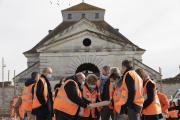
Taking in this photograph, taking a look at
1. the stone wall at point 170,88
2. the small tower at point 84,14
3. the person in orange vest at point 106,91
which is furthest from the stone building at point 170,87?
the person in orange vest at point 106,91

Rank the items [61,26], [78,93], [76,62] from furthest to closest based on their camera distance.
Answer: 1. [61,26]
2. [76,62]
3. [78,93]

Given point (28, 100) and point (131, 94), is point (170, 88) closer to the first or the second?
point (28, 100)

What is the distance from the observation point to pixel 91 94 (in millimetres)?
15188

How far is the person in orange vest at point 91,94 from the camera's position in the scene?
1485 cm

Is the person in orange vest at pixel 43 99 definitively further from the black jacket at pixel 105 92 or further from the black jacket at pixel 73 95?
the black jacket at pixel 105 92

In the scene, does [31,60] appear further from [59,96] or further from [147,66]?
[59,96]

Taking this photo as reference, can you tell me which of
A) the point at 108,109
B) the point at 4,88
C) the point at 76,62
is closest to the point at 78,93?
the point at 108,109

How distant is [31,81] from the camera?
666 inches

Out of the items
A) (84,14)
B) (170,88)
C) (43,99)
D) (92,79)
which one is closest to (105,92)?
(92,79)

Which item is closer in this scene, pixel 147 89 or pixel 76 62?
pixel 147 89

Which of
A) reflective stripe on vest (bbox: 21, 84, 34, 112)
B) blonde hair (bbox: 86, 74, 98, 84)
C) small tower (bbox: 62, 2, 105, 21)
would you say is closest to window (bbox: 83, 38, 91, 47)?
small tower (bbox: 62, 2, 105, 21)

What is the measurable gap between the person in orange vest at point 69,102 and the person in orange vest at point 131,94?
1415 mm

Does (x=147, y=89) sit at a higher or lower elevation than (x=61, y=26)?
lower

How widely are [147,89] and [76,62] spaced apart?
36.8 meters
